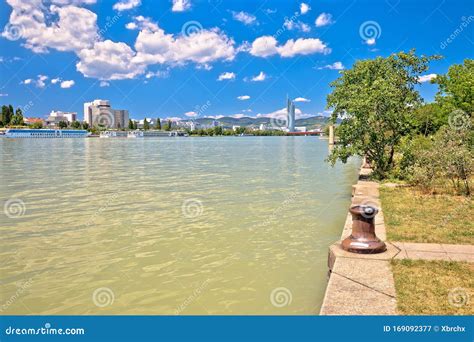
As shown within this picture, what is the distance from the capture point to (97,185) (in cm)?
2112

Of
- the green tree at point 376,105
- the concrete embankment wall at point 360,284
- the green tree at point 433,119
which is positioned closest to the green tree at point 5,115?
the green tree at point 433,119

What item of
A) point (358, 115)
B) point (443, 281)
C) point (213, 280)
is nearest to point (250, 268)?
point (213, 280)

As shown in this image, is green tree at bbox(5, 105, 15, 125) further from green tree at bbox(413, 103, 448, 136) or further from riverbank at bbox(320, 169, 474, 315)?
riverbank at bbox(320, 169, 474, 315)

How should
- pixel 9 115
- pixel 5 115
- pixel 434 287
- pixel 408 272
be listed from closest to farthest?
1. pixel 434 287
2. pixel 408 272
3. pixel 5 115
4. pixel 9 115

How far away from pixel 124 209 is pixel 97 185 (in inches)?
294

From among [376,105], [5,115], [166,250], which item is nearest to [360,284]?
[166,250]

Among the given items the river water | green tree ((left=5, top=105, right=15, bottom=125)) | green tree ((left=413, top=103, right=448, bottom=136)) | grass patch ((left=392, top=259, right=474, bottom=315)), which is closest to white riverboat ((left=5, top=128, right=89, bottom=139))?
green tree ((left=5, top=105, right=15, bottom=125))

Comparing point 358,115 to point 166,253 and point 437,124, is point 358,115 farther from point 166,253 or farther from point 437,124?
point 437,124

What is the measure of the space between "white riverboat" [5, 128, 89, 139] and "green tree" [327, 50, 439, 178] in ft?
519

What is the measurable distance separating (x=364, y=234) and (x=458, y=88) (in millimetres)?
42167

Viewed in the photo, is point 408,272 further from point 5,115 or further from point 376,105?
point 5,115

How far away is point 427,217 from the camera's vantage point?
10.3m

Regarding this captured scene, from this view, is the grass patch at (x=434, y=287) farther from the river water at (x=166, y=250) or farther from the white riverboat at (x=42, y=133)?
the white riverboat at (x=42, y=133)

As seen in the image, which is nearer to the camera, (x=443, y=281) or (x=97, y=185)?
(x=443, y=281)
